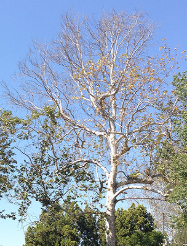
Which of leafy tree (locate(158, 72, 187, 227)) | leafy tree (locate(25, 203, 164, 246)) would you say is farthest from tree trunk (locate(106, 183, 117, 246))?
leafy tree (locate(25, 203, 164, 246))

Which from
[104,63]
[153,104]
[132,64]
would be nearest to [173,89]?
[153,104]

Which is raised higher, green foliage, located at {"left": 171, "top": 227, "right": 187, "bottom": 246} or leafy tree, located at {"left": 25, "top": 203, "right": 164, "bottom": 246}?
leafy tree, located at {"left": 25, "top": 203, "right": 164, "bottom": 246}

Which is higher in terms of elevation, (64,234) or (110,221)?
(64,234)

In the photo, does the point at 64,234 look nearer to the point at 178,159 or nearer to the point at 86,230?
the point at 86,230

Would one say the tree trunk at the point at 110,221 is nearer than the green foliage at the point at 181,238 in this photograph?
Yes

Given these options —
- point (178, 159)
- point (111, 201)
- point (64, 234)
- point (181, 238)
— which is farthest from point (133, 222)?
point (178, 159)

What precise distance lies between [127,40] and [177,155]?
502cm

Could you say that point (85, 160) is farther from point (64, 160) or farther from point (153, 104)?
point (153, 104)

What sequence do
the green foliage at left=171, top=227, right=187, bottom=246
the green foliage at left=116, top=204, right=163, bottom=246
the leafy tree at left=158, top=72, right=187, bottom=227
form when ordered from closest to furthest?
the leafy tree at left=158, top=72, right=187, bottom=227
the green foliage at left=171, top=227, right=187, bottom=246
the green foliage at left=116, top=204, right=163, bottom=246

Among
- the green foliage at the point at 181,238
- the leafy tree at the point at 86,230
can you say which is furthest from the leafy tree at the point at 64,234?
the green foliage at the point at 181,238

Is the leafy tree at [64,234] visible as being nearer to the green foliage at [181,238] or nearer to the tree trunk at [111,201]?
the green foliage at [181,238]

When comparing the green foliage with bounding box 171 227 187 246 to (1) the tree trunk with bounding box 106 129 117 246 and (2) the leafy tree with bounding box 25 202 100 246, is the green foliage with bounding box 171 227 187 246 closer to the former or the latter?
(2) the leafy tree with bounding box 25 202 100 246

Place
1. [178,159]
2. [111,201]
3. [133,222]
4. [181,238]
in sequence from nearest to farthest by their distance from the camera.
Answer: [178,159] < [111,201] < [181,238] < [133,222]

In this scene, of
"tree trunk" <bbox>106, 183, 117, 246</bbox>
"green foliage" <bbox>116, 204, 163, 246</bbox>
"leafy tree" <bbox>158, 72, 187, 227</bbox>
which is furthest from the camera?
"green foliage" <bbox>116, 204, 163, 246</bbox>
